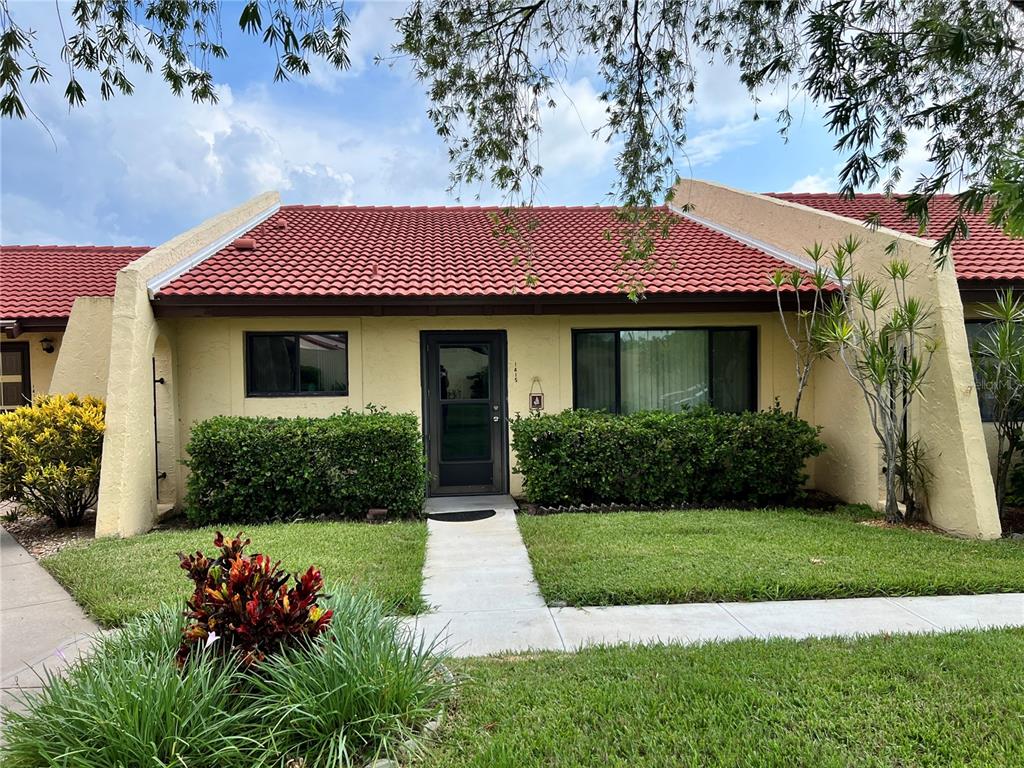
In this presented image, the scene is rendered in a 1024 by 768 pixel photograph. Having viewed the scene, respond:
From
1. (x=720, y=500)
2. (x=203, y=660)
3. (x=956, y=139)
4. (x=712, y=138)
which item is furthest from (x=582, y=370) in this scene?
(x=203, y=660)

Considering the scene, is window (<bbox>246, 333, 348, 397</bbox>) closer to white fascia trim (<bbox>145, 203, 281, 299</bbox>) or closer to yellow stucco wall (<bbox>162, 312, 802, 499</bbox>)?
yellow stucco wall (<bbox>162, 312, 802, 499</bbox>)

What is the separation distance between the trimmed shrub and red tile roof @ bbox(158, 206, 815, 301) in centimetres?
206

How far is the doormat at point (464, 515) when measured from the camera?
8203mm

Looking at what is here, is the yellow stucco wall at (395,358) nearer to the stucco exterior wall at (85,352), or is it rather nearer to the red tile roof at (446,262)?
the red tile roof at (446,262)

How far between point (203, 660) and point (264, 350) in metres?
6.98

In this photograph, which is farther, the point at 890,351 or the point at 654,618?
the point at 890,351

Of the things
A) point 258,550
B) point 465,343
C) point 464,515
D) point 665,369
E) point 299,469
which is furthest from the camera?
point 665,369

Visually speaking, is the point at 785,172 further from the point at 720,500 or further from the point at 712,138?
the point at 720,500

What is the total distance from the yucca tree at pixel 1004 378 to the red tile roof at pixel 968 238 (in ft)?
1.75

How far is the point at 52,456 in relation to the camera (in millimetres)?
7715

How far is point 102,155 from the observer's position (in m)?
6.33

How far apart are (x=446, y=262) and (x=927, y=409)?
7374mm

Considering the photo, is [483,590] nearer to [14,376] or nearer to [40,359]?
[40,359]

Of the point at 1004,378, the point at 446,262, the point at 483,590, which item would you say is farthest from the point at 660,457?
the point at 446,262
